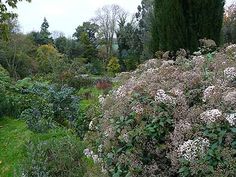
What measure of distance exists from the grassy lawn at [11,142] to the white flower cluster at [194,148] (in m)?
3.72

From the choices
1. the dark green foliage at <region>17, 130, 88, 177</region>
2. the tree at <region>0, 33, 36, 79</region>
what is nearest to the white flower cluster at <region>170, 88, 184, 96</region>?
the dark green foliage at <region>17, 130, 88, 177</region>

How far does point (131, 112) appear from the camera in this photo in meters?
2.89

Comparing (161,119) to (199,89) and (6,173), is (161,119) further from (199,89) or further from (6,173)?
(6,173)

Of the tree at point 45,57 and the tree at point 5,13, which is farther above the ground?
the tree at point 5,13

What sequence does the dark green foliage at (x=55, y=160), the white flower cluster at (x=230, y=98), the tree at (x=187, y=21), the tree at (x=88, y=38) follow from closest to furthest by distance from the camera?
the white flower cluster at (x=230, y=98), the dark green foliage at (x=55, y=160), the tree at (x=187, y=21), the tree at (x=88, y=38)

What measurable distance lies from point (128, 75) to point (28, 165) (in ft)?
4.98

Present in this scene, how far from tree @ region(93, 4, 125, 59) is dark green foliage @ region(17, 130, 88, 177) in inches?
1283

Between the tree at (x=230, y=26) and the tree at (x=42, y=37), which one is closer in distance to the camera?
the tree at (x=230, y=26)

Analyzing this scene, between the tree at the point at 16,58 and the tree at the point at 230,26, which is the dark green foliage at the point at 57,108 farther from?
the tree at the point at 16,58

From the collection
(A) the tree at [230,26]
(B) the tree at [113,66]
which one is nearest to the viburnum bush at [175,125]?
(A) the tree at [230,26]

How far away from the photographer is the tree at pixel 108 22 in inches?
1508

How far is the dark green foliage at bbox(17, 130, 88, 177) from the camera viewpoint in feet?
15.0

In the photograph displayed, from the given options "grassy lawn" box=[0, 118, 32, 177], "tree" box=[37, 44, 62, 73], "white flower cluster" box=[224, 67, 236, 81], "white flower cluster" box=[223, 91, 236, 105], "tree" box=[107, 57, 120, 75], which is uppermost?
"white flower cluster" box=[224, 67, 236, 81]

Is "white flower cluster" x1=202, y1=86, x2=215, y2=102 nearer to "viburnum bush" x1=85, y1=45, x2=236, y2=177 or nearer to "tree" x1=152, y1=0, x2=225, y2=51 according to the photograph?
"viburnum bush" x1=85, y1=45, x2=236, y2=177
